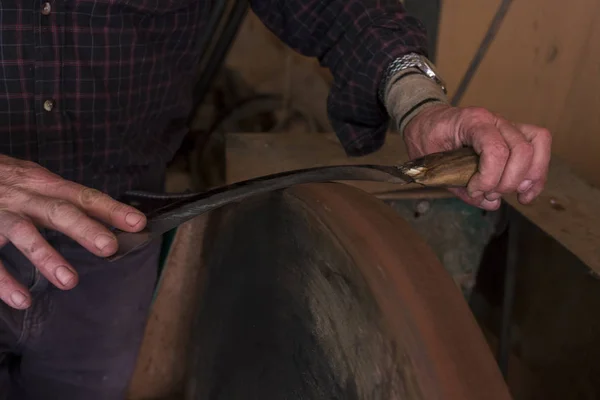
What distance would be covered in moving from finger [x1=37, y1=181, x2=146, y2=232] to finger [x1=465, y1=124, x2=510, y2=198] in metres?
0.32

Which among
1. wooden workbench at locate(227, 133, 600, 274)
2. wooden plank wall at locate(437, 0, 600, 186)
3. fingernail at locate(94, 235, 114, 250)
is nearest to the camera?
fingernail at locate(94, 235, 114, 250)

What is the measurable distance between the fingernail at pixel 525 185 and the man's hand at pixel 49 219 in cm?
38

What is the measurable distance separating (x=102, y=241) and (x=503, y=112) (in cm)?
113

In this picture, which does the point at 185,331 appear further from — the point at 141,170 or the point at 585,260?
the point at 585,260

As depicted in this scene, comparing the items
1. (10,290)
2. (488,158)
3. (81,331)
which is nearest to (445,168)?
(488,158)

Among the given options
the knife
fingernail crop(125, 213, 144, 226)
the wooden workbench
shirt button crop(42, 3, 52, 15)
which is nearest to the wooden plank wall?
the wooden workbench

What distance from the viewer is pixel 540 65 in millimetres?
1313

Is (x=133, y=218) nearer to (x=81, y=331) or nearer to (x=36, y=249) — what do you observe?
(x=36, y=249)

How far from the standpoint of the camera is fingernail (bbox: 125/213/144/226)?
1.58ft

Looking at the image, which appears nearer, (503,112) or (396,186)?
(396,186)

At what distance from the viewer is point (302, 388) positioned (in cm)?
56

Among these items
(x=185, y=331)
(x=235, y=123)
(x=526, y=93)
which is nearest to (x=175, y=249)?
(x=185, y=331)

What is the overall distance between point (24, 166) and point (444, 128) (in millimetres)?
413

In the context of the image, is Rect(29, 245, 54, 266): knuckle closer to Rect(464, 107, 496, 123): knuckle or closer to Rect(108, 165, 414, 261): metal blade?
Rect(108, 165, 414, 261): metal blade
